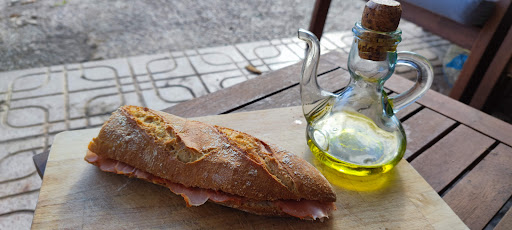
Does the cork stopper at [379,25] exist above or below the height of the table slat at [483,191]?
above

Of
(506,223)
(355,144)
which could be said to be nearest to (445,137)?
(506,223)

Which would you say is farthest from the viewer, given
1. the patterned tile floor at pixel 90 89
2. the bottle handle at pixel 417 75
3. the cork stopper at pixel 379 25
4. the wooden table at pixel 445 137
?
the patterned tile floor at pixel 90 89

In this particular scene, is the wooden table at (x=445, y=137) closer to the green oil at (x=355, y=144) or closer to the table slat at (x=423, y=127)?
the table slat at (x=423, y=127)

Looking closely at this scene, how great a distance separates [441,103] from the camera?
1.55 m

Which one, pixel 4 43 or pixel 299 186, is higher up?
pixel 299 186

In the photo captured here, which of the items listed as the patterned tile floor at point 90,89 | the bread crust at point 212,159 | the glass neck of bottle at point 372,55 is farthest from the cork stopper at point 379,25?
the patterned tile floor at point 90,89

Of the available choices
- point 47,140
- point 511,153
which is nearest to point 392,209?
point 511,153

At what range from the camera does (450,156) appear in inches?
50.4

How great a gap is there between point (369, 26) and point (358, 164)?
1.23ft

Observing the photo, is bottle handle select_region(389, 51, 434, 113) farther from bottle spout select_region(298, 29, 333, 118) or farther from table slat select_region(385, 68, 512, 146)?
table slat select_region(385, 68, 512, 146)

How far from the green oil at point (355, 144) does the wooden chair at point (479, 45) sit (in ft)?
5.33

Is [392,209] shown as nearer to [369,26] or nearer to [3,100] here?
[369,26]

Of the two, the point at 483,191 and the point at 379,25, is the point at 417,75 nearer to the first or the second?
the point at 379,25

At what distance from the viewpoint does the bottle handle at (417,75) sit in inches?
39.8
